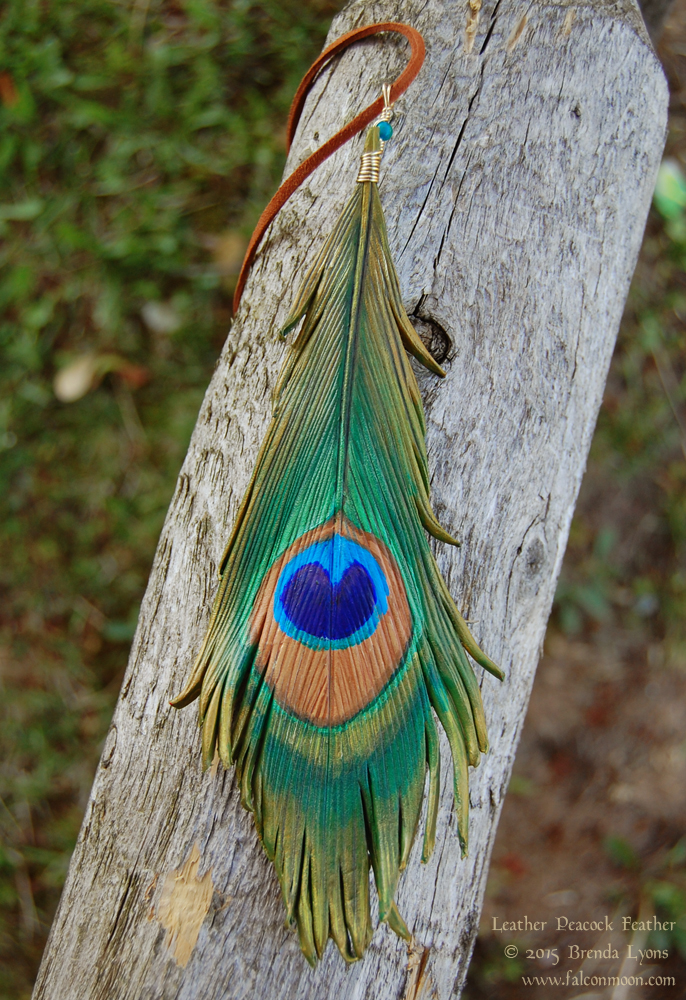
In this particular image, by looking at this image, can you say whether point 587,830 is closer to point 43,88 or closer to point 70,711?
point 70,711

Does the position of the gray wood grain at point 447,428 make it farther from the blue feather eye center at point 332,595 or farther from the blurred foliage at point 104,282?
the blurred foliage at point 104,282

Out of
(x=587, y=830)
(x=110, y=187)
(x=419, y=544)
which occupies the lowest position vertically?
(x=587, y=830)

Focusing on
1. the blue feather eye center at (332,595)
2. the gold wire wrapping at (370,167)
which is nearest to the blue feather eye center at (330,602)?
the blue feather eye center at (332,595)

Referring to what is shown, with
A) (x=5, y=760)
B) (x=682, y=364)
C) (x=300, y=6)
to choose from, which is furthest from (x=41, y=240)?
(x=682, y=364)

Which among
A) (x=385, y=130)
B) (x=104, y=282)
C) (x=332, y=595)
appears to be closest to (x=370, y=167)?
(x=385, y=130)

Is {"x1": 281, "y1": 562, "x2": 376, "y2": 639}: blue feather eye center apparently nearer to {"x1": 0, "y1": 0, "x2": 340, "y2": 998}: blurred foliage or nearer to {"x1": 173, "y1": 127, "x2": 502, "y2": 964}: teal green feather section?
{"x1": 173, "y1": 127, "x2": 502, "y2": 964}: teal green feather section

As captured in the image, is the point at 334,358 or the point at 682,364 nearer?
the point at 334,358

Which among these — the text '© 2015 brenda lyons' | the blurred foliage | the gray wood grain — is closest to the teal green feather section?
the gray wood grain
